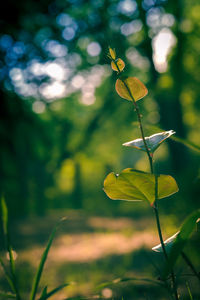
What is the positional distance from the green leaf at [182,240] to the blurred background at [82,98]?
299 cm

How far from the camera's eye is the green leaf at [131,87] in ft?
1.78

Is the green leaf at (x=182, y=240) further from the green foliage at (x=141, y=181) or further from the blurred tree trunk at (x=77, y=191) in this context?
the blurred tree trunk at (x=77, y=191)

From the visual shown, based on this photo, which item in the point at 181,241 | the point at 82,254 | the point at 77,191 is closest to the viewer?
the point at 181,241

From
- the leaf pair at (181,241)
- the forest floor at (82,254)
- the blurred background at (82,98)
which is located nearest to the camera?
the leaf pair at (181,241)

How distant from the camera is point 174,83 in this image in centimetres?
612

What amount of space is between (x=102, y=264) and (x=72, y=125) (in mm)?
8397

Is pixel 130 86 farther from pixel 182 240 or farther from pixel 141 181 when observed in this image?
pixel 182 240

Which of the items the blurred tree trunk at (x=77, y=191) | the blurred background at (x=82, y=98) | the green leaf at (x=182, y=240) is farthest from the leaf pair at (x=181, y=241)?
the blurred tree trunk at (x=77, y=191)

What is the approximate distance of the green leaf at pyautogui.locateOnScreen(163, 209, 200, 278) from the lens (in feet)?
1.47

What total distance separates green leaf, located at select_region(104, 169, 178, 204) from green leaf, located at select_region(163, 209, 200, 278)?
0.08 metres

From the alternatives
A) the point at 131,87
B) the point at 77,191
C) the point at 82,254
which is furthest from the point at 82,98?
the point at 131,87

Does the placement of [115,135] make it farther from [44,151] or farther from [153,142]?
[153,142]

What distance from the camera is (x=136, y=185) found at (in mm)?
545

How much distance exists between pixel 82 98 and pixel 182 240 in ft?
41.7
